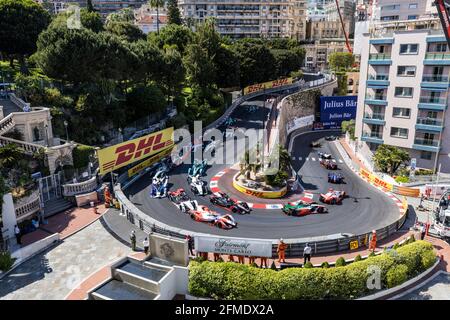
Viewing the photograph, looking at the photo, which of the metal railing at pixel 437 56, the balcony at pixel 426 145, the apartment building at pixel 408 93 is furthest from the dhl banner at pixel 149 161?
the metal railing at pixel 437 56

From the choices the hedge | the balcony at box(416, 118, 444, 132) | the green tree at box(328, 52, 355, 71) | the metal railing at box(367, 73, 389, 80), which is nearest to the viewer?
the hedge

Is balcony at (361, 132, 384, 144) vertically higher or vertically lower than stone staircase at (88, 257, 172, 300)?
lower

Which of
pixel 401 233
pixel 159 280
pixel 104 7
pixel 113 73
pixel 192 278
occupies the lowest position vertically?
pixel 401 233

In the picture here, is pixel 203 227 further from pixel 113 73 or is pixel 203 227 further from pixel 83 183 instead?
pixel 113 73

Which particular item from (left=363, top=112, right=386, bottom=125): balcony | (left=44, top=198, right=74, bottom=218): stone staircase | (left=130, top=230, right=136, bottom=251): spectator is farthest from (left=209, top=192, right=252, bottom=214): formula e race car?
(left=363, top=112, right=386, bottom=125): balcony

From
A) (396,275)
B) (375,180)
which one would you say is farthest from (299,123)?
(396,275)

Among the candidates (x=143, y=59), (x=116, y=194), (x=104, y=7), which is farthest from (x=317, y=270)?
(x=104, y=7)

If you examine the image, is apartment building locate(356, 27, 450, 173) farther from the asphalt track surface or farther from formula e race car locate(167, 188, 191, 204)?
formula e race car locate(167, 188, 191, 204)

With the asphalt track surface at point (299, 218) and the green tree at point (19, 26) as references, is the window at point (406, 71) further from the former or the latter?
the green tree at point (19, 26)
